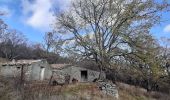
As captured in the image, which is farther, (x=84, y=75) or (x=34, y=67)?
(x=84, y=75)

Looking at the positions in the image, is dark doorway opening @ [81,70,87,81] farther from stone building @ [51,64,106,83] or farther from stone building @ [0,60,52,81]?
stone building @ [0,60,52,81]

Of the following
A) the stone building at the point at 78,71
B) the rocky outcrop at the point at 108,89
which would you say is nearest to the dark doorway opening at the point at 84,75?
the stone building at the point at 78,71

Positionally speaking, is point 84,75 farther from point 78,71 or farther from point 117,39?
point 117,39

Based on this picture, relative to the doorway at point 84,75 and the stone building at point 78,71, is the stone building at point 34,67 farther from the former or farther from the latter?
the doorway at point 84,75

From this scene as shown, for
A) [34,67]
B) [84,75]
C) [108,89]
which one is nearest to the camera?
[108,89]

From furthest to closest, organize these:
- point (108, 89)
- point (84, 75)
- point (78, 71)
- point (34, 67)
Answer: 1. point (84, 75)
2. point (78, 71)
3. point (34, 67)
4. point (108, 89)

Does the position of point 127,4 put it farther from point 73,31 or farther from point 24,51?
point 24,51

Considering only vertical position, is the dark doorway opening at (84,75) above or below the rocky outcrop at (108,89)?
above

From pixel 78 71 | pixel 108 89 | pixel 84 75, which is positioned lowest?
pixel 108 89

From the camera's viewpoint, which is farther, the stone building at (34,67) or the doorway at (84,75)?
the doorway at (84,75)

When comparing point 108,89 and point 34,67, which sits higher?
point 34,67

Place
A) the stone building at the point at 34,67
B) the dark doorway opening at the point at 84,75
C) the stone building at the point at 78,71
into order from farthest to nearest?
the dark doorway opening at the point at 84,75
the stone building at the point at 78,71
the stone building at the point at 34,67

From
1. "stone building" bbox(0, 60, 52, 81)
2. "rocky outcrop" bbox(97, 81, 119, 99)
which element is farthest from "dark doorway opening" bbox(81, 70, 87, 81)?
"rocky outcrop" bbox(97, 81, 119, 99)

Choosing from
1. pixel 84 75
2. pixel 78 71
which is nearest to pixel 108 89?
pixel 78 71
